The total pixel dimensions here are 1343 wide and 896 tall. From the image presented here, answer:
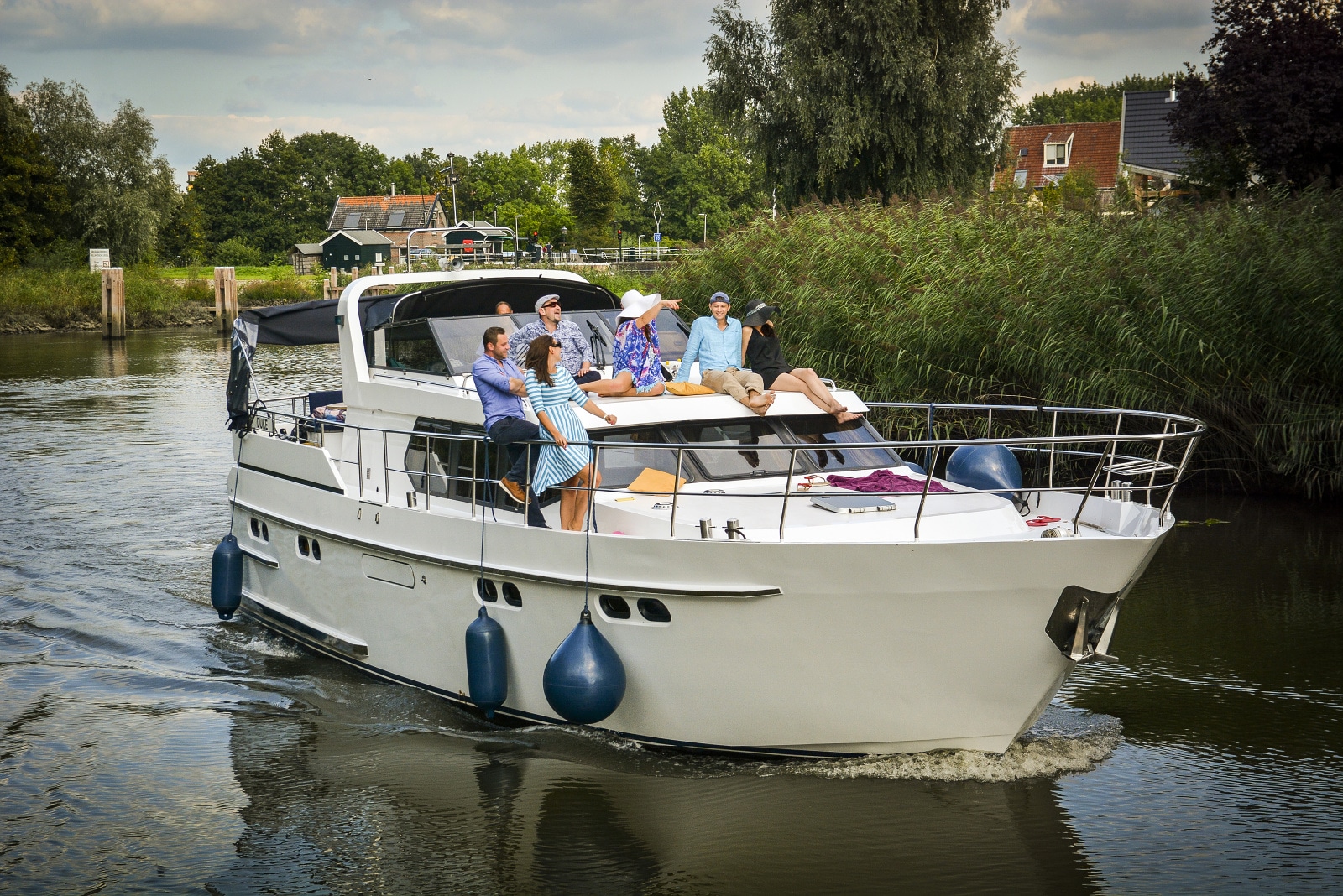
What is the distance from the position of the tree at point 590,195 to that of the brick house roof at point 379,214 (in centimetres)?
2002

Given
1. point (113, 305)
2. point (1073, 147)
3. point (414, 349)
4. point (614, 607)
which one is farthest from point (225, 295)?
point (1073, 147)

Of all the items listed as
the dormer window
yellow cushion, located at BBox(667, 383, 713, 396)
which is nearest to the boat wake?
yellow cushion, located at BBox(667, 383, 713, 396)

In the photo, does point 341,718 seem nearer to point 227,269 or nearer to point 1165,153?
point 227,269

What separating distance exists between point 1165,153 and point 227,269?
127 ft

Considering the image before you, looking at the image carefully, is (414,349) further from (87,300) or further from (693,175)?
(693,175)

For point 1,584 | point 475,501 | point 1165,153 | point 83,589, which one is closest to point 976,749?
point 475,501

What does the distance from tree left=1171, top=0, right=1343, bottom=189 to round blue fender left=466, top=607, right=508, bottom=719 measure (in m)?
16.3

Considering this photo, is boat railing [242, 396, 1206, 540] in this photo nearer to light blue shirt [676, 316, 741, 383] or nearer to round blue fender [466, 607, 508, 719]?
round blue fender [466, 607, 508, 719]

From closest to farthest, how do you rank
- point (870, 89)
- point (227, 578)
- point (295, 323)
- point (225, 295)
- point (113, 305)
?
point (227, 578), point (295, 323), point (870, 89), point (113, 305), point (225, 295)

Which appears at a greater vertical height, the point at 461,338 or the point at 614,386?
the point at 461,338

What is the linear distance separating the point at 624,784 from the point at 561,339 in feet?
11.3

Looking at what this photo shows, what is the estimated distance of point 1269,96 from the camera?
19.2 m

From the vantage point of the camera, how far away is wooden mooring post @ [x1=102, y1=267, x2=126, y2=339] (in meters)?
42.3

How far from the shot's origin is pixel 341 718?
8492 mm
